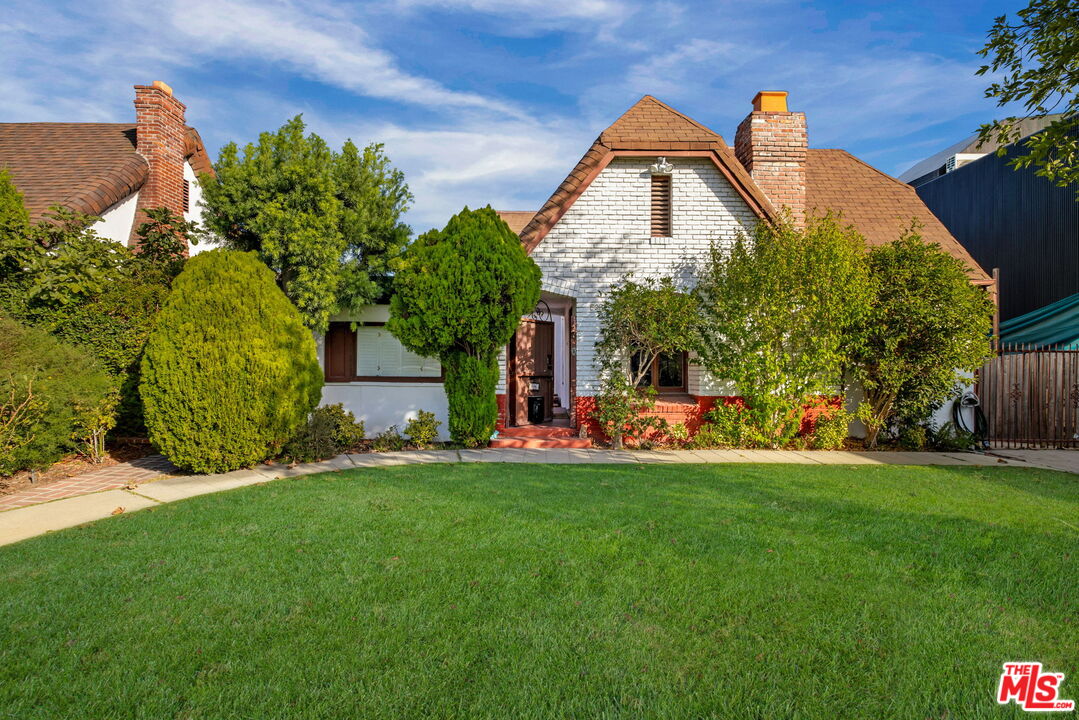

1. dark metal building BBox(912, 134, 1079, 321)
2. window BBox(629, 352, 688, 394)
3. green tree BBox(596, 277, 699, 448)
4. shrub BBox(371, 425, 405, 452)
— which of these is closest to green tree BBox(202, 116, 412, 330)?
shrub BBox(371, 425, 405, 452)

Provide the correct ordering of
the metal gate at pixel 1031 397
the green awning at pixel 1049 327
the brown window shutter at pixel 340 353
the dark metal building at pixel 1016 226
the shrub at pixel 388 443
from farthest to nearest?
the dark metal building at pixel 1016 226 → the green awning at pixel 1049 327 → the brown window shutter at pixel 340 353 → the metal gate at pixel 1031 397 → the shrub at pixel 388 443

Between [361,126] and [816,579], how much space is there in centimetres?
1114

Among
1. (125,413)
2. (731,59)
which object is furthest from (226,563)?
(731,59)

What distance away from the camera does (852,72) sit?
928cm

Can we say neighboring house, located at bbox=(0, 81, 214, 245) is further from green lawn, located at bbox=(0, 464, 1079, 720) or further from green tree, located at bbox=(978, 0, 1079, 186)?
green tree, located at bbox=(978, 0, 1079, 186)

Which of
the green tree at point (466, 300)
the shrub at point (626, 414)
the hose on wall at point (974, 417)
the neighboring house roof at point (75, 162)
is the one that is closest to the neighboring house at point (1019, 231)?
the hose on wall at point (974, 417)

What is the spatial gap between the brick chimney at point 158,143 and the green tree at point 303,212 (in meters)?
3.59

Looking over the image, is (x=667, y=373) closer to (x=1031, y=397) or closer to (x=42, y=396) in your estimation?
(x=1031, y=397)

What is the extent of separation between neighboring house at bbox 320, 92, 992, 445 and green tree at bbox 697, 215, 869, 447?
2.20ft

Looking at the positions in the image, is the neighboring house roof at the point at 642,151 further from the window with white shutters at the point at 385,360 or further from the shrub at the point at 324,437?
the shrub at the point at 324,437

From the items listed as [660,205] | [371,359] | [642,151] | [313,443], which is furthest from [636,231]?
[313,443]

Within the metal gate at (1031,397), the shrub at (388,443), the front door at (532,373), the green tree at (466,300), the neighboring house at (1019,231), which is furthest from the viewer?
the neighboring house at (1019,231)

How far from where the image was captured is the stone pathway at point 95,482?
20.3 ft

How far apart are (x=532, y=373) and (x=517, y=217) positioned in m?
7.03
